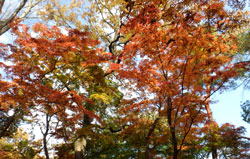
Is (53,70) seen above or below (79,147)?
above

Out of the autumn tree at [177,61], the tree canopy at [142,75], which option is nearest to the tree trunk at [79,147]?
the tree canopy at [142,75]

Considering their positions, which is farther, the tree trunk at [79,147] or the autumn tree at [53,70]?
the tree trunk at [79,147]

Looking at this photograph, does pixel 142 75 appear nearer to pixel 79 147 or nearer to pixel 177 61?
pixel 177 61

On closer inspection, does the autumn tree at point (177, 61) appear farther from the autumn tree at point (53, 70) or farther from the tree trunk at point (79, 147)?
the tree trunk at point (79, 147)

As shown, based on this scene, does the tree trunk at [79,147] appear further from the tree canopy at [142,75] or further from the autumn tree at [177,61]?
the autumn tree at [177,61]

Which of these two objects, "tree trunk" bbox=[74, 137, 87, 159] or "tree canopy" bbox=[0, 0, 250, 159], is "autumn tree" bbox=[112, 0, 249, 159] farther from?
"tree trunk" bbox=[74, 137, 87, 159]

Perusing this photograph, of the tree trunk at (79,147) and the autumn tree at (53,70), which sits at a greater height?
the autumn tree at (53,70)

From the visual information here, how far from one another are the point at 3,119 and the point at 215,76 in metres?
9.15

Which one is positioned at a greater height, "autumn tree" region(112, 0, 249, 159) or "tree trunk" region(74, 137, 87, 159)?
"autumn tree" region(112, 0, 249, 159)

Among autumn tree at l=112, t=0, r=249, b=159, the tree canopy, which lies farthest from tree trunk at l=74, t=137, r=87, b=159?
autumn tree at l=112, t=0, r=249, b=159

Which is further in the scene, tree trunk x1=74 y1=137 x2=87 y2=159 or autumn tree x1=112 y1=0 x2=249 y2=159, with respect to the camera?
tree trunk x1=74 y1=137 x2=87 y2=159

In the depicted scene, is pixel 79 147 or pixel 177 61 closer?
pixel 177 61

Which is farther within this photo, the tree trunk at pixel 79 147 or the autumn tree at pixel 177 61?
the tree trunk at pixel 79 147

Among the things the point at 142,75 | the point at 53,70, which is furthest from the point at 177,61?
the point at 53,70
